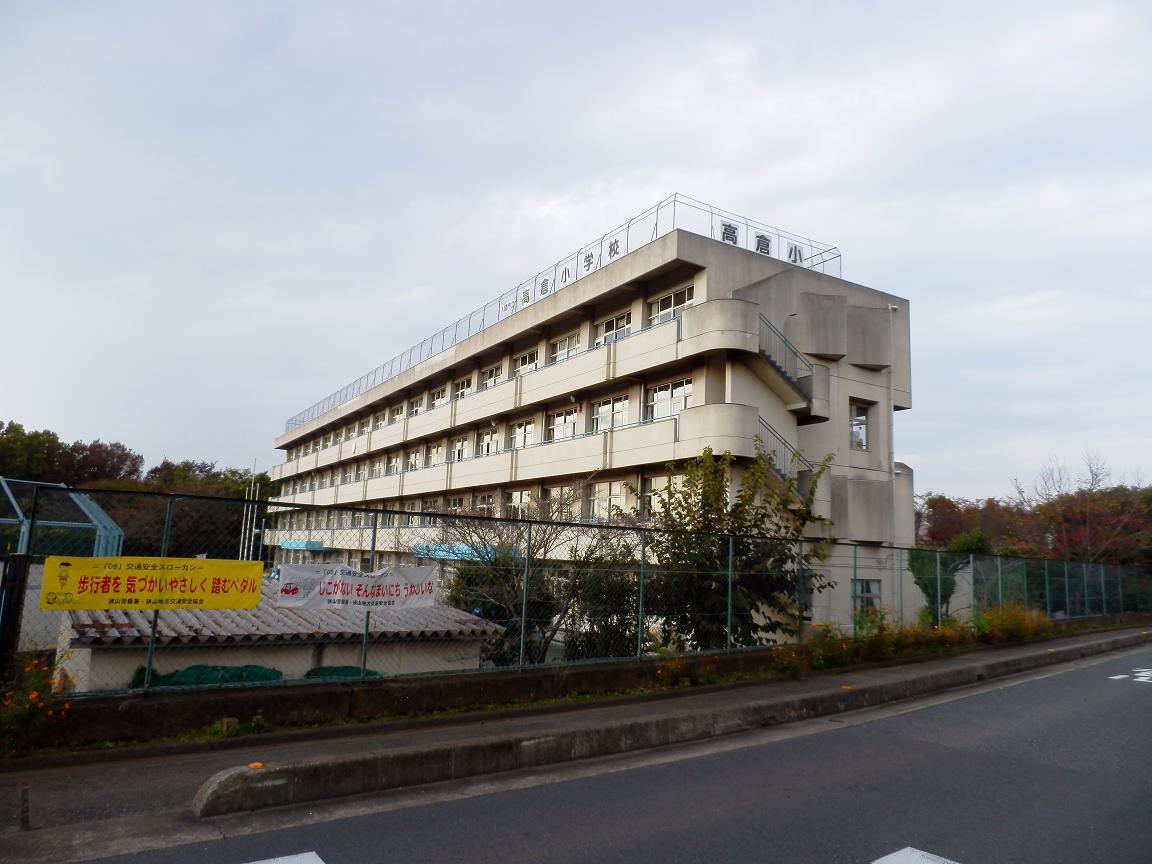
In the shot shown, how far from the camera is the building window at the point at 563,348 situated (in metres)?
27.9

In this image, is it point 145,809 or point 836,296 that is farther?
point 836,296

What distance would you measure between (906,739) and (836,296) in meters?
17.4

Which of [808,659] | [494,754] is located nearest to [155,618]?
[494,754]

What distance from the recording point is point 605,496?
24750 millimetres

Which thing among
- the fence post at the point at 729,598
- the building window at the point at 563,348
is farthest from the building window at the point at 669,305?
the fence post at the point at 729,598

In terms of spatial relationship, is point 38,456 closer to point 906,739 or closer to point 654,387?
point 654,387

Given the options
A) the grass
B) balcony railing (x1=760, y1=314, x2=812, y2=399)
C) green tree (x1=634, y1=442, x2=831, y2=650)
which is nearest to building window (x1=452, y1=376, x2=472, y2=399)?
balcony railing (x1=760, y1=314, x2=812, y2=399)

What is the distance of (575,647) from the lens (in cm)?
1062

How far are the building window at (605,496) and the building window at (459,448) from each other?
11.7m

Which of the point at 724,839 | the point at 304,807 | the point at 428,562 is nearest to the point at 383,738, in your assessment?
the point at 304,807

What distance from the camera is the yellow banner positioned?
21.9 ft

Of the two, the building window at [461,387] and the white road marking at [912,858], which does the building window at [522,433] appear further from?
the white road marking at [912,858]

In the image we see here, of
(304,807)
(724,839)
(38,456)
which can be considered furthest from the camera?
(38,456)

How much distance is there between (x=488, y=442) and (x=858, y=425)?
15549mm
